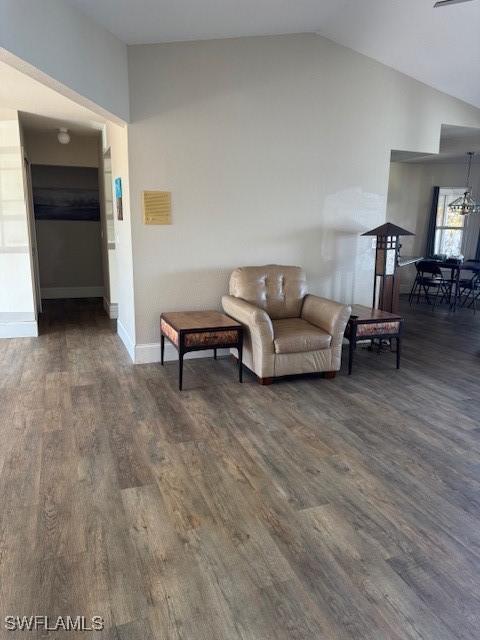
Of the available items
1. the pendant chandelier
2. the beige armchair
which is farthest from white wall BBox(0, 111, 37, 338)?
the pendant chandelier

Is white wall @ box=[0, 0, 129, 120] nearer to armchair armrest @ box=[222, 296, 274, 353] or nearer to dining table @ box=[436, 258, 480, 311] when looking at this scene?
armchair armrest @ box=[222, 296, 274, 353]

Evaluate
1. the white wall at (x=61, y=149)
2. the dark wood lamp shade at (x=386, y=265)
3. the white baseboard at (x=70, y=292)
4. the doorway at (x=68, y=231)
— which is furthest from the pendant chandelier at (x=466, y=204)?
the white baseboard at (x=70, y=292)

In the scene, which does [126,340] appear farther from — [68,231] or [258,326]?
[68,231]

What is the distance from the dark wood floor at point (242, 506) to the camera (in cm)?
162

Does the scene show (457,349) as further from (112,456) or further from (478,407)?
(112,456)

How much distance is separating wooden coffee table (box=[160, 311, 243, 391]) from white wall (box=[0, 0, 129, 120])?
1795 millimetres

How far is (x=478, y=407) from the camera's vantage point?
11.3ft

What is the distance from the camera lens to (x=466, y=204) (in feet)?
25.3

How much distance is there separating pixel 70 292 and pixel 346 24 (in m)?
6.08

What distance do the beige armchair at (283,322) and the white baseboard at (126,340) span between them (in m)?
1.05

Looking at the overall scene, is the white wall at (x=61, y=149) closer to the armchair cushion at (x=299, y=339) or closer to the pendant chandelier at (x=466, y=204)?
the armchair cushion at (x=299, y=339)

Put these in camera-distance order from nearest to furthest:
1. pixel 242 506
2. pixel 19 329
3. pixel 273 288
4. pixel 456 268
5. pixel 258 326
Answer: pixel 242 506, pixel 258 326, pixel 273 288, pixel 19 329, pixel 456 268

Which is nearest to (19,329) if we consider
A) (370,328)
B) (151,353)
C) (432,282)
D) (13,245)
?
(13,245)

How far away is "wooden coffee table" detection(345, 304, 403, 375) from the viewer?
407cm
